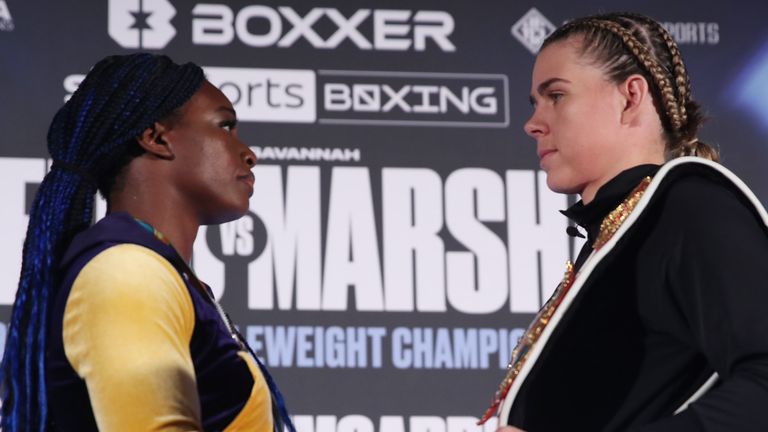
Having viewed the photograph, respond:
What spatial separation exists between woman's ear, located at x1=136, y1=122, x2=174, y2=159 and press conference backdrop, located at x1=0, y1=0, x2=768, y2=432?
5.51ft

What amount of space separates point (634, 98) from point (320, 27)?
7.18ft

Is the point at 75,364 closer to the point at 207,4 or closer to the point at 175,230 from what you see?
the point at 175,230

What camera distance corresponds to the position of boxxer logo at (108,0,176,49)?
381 cm

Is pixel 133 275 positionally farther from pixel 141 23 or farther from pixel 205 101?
pixel 141 23

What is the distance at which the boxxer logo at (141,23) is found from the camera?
3.81 m

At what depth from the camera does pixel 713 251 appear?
1.58 m

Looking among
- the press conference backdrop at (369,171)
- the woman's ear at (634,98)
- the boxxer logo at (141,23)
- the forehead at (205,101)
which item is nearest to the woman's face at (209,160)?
the forehead at (205,101)

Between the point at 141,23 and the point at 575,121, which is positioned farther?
the point at 141,23

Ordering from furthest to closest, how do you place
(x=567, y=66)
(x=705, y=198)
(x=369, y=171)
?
1. (x=369, y=171)
2. (x=567, y=66)
3. (x=705, y=198)

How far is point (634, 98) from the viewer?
1.82 metres

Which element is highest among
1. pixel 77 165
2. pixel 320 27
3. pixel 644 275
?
pixel 320 27

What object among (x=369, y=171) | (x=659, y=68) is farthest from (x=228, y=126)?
(x=369, y=171)

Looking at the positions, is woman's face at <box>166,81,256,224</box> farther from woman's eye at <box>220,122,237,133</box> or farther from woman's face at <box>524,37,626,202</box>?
woman's face at <box>524,37,626,202</box>

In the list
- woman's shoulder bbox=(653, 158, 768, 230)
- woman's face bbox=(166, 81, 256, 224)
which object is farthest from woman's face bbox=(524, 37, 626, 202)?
woman's face bbox=(166, 81, 256, 224)
